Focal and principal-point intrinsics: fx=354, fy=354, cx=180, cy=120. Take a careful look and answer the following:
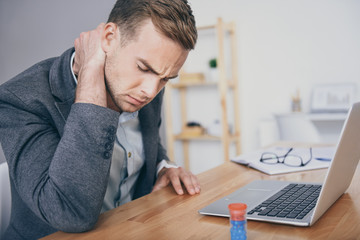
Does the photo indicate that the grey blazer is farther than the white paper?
No

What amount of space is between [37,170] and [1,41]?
33.8 inches

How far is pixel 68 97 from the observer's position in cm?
100

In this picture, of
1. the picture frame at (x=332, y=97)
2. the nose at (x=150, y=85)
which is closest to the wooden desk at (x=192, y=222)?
the nose at (x=150, y=85)

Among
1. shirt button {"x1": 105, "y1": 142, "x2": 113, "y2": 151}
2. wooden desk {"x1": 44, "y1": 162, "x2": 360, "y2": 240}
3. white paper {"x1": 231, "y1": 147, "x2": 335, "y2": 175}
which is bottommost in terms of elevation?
white paper {"x1": 231, "y1": 147, "x2": 335, "y2": 175}

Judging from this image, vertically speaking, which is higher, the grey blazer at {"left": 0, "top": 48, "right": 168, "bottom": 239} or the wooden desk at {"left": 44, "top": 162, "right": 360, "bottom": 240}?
the grey blazer at {"left": 0, "top": 48, "right": 168, "bottom": 239}

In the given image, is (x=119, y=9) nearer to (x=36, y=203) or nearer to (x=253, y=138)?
(x=36, y=203)

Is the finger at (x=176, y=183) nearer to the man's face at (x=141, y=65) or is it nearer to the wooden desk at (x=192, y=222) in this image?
the wooden desk at (x=192, y=222)

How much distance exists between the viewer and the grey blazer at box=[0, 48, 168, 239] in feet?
2.63

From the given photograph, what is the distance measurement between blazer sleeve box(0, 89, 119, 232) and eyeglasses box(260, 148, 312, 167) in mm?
698

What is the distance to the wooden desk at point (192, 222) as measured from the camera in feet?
2.28

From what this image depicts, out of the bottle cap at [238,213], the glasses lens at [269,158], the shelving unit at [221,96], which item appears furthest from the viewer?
the shelving unit at [221,96]

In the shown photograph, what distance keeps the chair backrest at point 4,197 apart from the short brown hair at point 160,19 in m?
0.54

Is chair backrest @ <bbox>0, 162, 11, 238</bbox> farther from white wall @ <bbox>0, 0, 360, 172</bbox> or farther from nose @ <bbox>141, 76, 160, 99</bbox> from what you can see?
white wall @ <bbox>0, 0, 360, 172</bbox>

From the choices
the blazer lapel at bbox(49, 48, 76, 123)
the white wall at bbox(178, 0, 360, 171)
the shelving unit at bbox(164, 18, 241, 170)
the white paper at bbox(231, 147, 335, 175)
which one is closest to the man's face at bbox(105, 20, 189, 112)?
the blazer lapel at bbox(49, 48, 76, 123)
